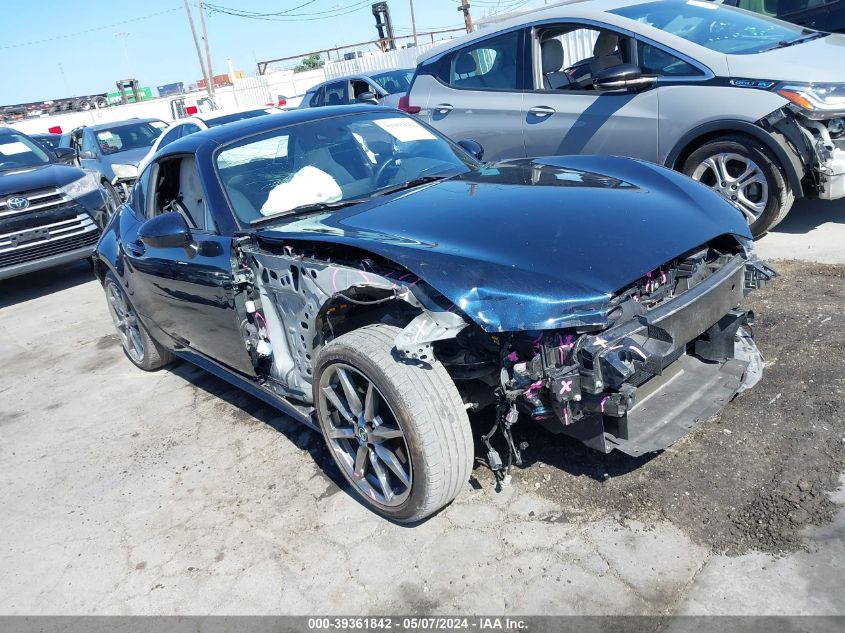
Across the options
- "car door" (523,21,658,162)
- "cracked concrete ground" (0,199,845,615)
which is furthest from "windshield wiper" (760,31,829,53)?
"cracked concrete ground" (0,199,845,615)

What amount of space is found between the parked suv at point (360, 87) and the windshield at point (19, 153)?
4.41 m

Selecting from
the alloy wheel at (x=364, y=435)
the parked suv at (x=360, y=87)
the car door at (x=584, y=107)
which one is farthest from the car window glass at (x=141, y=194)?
the parked suv at (x=360, y=87)

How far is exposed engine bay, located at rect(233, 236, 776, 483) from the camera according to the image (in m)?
2.37

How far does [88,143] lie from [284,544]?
12.2m

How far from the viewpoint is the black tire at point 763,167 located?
4840 mm

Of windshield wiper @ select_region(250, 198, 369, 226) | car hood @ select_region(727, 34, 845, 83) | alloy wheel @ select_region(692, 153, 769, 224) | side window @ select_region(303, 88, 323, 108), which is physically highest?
side window @ select_region(303, 88, 323, 108)

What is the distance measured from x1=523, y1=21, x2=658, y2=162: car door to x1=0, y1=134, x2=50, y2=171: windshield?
6.47 m

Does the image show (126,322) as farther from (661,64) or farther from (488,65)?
(661,64)

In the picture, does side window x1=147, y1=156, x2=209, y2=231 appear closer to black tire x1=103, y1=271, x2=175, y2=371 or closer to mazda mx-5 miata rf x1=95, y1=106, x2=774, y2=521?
mazda mx-5 miata rf x1=95, y1=106, x2=774, y2=521

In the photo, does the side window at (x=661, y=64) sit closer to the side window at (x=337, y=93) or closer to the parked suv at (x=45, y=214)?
the parked suv at (x=45, y=214)

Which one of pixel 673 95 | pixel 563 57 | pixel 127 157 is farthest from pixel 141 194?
pixel 127 157

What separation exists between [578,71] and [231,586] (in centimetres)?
535

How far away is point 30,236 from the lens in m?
7.59

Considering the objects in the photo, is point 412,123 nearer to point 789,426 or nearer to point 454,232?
point 454,232
